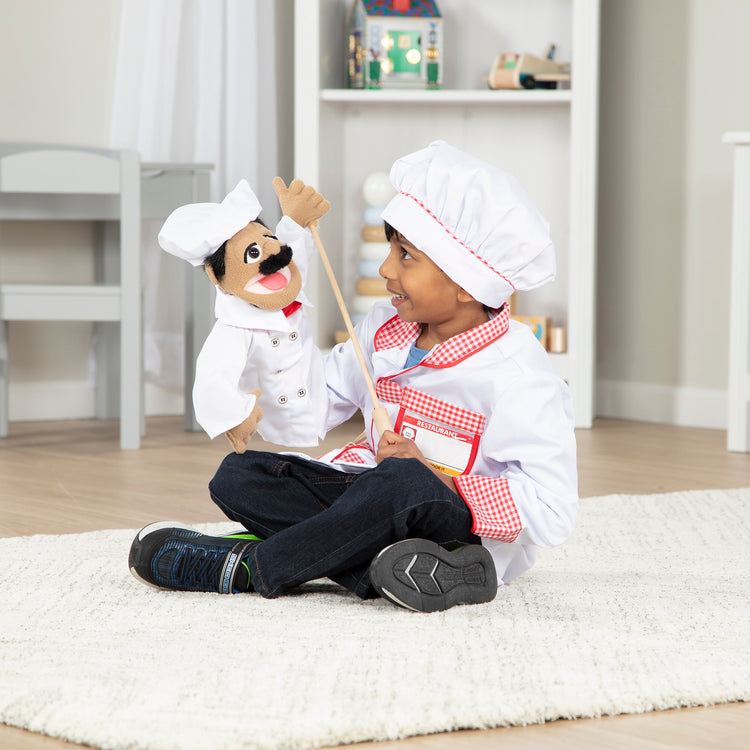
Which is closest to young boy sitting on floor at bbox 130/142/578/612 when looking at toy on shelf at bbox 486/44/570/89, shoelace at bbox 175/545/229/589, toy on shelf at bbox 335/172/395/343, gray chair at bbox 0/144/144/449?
shoelace at bbox 175/545/229/589

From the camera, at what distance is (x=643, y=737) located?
0.73 m

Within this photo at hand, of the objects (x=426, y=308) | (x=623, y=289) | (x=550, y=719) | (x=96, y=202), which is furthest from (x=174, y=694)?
(x=623, y=289)

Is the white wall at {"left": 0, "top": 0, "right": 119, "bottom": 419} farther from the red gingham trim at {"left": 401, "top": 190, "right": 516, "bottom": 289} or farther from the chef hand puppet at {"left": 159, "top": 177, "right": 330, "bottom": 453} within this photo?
the red gingham trim at {"left": 401, "top": 190, "right": 516, "bottom": 289}

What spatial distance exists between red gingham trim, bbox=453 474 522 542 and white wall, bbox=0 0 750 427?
5.68 feet

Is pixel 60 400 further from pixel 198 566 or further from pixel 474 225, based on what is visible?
pixel 474 225

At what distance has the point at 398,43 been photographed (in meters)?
2.59

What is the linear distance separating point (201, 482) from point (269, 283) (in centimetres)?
78

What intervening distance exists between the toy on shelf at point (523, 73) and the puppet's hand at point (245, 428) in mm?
1712

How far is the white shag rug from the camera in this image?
28.5 inches

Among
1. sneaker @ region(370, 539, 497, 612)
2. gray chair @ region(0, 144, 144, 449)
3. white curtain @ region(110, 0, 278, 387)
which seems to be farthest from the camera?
white curtain @ region(110, 0, 278, 387)

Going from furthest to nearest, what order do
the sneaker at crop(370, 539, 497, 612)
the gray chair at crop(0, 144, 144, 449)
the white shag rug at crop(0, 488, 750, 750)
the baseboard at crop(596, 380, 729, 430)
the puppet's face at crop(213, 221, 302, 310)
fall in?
1. the baseboard at crop(596, 380, 729, 430)
2. the gray chair at crop(0, 144, 144, 449)
3. the puppet's face at crop(213, 221, 302, 310)
4. the sneaker at crop(370, 539, 497, 612)
5. the white shag rug at crop(0, 488, 750, 750)

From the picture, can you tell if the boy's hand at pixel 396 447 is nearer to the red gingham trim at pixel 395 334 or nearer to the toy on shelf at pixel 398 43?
the red gingham trim at pixel 395 334

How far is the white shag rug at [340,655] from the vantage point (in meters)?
0.72

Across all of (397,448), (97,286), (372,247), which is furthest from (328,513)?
(372,247)
